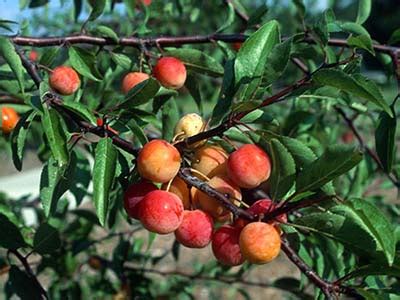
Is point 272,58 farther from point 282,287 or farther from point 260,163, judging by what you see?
point 282,287

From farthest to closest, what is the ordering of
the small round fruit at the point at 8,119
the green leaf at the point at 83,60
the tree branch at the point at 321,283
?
1. the small round fruit at the point at 8,119
2. the green leaf at the point at 83,60
3. the tree branch at the point at 321,283

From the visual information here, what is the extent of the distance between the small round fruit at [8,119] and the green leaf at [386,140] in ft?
2.35

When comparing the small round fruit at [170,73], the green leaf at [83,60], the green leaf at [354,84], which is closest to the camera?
the green leaf at [354,84]

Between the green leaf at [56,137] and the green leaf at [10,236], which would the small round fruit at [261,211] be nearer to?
the green leaf at [56,137]

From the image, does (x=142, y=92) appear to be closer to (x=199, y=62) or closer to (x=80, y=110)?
(x=80, y=110)

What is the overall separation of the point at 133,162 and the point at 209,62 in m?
0.28

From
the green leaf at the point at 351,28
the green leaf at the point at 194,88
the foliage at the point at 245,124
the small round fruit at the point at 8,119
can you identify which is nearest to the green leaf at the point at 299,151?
the foliage at the point at 245,124

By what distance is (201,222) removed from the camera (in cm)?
75

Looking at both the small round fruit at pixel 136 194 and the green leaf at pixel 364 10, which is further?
the green leaf at pixel 364 10

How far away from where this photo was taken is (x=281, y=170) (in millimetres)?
744

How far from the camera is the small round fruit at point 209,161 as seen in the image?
0.78 m

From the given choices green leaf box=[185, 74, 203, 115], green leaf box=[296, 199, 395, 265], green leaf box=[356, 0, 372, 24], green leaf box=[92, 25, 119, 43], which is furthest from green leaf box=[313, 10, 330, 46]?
green leaf box=[356, 0, 372, 24]

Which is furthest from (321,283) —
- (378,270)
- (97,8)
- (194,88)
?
(97,8)

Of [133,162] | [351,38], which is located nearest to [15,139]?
[133,162]
